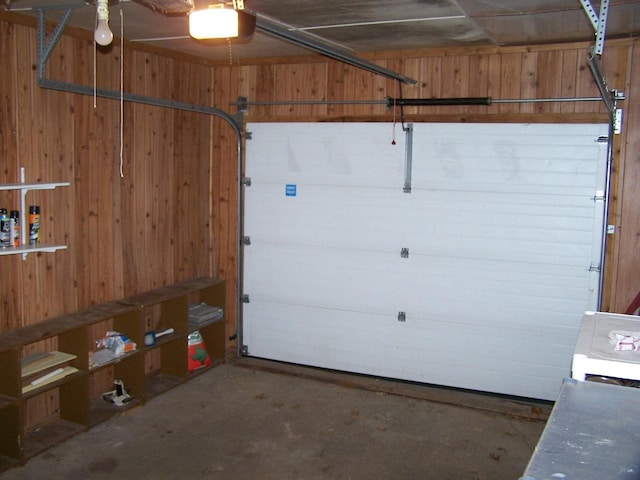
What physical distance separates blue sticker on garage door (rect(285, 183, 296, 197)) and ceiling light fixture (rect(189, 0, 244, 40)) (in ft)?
9.42

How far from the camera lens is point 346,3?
11.4 ft

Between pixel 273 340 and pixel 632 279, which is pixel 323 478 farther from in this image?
pixel 632 279

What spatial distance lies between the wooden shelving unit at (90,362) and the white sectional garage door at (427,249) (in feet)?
2.43

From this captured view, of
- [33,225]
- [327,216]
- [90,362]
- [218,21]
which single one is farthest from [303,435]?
[218,21]

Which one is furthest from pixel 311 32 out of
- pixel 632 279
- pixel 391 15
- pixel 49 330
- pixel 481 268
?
pixel 632 279

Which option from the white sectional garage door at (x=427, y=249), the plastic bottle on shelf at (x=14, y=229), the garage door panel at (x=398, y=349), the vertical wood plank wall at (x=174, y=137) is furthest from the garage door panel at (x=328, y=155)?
the plastic bottle on shelf at (x=14, y=229)

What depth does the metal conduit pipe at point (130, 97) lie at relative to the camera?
154 inches

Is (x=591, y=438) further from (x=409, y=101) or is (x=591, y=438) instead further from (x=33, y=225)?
(x=409, y=101)

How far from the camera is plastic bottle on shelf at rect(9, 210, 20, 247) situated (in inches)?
155

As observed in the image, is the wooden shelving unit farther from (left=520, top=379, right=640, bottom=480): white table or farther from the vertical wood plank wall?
(left=520, top=379, right=640, bottom=480): white table

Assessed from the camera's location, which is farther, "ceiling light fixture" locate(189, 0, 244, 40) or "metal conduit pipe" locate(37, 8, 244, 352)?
"metal conduit pipe" locate(37, 8, 244, 352)

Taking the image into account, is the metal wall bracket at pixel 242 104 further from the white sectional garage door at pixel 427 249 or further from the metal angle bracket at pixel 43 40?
the metal angle bracket at pixel 43 40

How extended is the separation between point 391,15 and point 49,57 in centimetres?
223

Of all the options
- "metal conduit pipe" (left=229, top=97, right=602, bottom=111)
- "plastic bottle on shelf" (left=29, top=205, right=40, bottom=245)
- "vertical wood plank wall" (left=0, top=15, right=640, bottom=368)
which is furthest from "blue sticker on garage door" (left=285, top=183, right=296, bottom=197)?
"plastic bottle on shelf" (left=29, top=205, right=40, bottom=245)
